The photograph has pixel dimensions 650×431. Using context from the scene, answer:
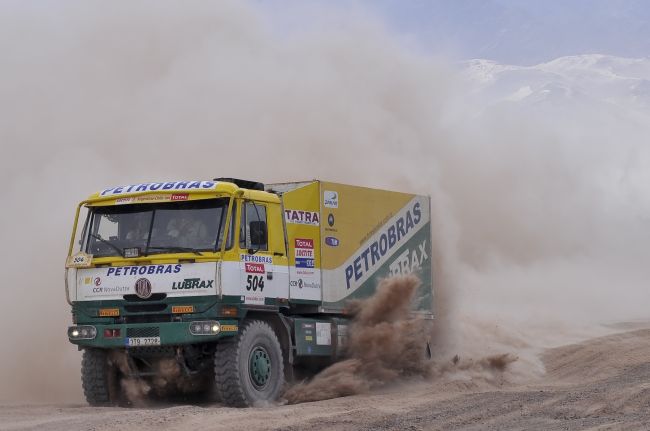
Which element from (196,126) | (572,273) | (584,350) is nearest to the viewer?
(584,350)

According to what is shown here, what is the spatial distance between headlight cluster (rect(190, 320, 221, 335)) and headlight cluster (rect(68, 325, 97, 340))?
4.08ft

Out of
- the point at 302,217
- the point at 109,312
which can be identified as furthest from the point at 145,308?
the point at 302,217

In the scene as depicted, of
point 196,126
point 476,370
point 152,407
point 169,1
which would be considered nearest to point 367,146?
point 196,126

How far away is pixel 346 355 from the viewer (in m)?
15.2

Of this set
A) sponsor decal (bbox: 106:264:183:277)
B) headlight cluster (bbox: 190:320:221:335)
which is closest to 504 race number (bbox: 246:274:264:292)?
headlight cluster (bbox: 190:320:221:335)

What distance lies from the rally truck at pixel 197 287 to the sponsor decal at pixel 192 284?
0.01 m

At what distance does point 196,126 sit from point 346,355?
9.35 m

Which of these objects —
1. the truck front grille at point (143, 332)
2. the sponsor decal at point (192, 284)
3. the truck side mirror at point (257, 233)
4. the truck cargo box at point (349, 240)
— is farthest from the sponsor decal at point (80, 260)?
the truck cargo box at point (349, 240)

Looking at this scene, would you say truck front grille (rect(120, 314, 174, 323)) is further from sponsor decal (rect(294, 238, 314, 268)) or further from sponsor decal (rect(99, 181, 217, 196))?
sponsor decal (rect(294, 238, 314, 268))

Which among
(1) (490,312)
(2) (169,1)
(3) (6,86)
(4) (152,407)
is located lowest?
(4) (152,407)

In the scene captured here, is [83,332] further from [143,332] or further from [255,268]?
[255,268]

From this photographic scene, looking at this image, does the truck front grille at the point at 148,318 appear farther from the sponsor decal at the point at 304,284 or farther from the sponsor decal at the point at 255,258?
the sponsor decal at the point at 304,284

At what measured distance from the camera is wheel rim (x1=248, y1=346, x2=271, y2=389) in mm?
13078

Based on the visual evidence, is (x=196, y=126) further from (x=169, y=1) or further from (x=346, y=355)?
(x=346, y=355)
